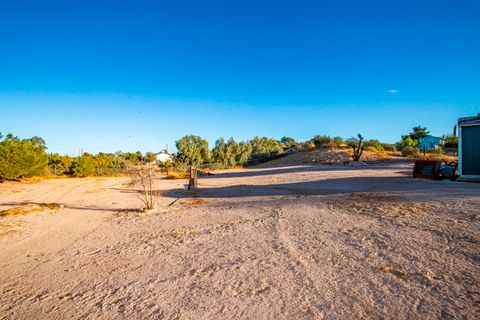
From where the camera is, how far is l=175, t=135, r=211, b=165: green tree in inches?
1469

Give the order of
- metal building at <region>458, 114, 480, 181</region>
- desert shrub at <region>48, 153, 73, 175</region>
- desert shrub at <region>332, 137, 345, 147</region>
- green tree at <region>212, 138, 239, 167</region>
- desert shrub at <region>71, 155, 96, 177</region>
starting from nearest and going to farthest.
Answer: metal building at <region>458, 114, 480, 181</region>
desert shrub at <region>71, 155, 96, 177</region>
desert shrub at <region>48, 153, 73, 175</region>
desert shrub at <region>332, 137, 345, 147</region>
green tree at <region>212, 138, 239, 167</region>

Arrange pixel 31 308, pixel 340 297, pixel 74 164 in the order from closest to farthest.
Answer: pixel 340 297
pixel 31 308
pixel 74 164

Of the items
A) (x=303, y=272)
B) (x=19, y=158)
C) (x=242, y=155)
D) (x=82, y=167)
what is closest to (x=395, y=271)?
(x=303, y=272)

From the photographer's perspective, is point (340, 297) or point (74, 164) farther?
point (74, 164)

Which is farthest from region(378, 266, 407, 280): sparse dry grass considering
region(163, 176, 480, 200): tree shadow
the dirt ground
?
region(163, 176, 480, 200): tree shadow

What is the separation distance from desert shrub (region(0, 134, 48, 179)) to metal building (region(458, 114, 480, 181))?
27105 mm

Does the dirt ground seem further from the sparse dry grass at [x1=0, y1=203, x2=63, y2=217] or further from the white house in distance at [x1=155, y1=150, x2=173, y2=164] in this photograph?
the white house in distance at [x1=155, y1=150, x2=173, y2=164]

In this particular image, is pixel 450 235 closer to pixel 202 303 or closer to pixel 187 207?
pixel 202 303

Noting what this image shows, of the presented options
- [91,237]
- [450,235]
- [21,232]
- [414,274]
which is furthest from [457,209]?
[21,232]

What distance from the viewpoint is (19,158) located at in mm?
18047

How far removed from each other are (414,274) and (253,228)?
114 inches

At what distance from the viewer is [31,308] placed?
2.75 metres

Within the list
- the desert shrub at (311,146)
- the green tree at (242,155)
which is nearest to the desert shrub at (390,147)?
the desert shrub at (311,146)

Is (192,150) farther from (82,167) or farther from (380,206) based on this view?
(380,206)
